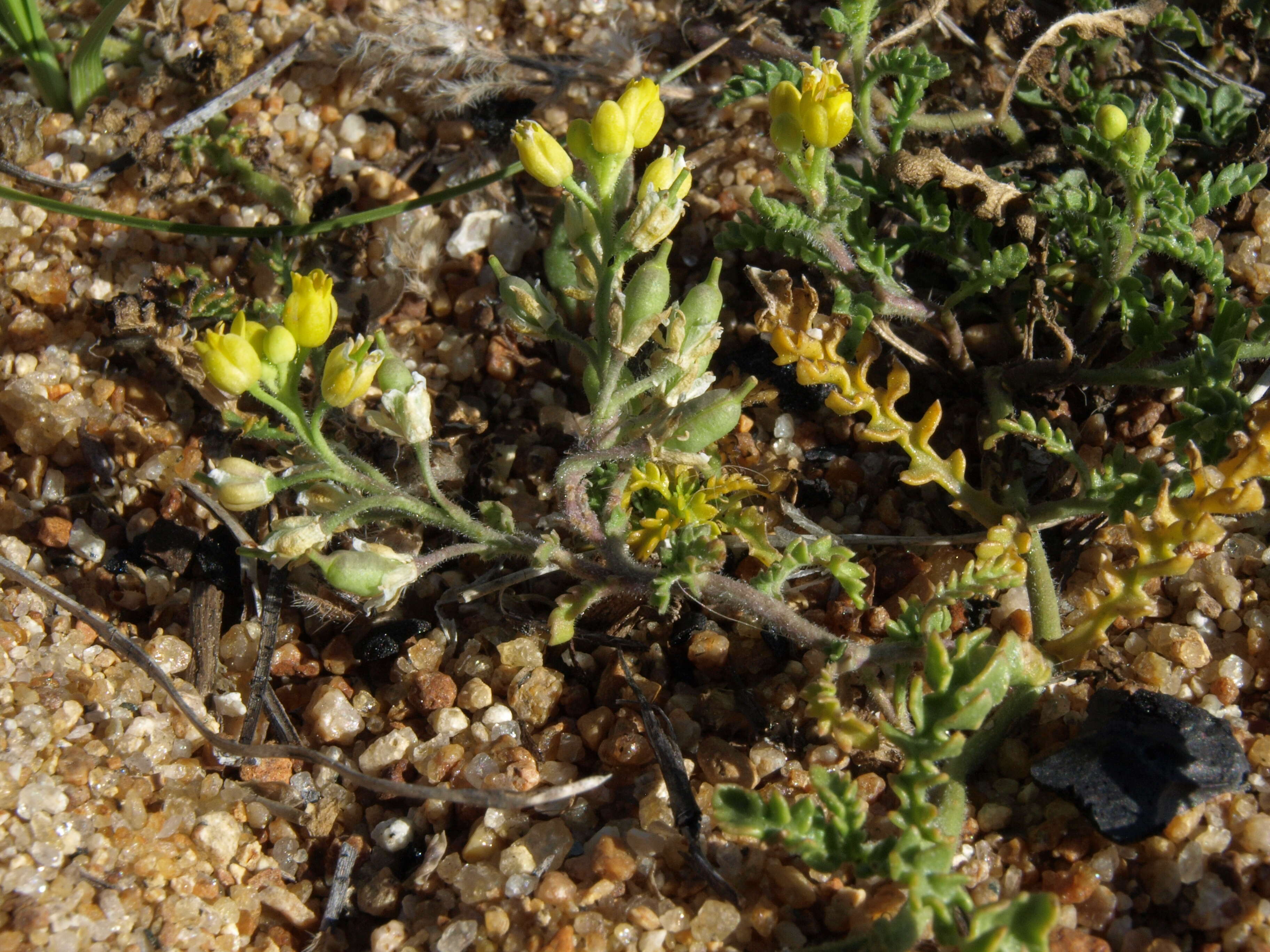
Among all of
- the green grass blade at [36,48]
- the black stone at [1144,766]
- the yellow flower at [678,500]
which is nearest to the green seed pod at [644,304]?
the yellow flower at [678,500]

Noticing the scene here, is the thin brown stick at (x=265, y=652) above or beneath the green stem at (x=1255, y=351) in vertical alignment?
beneath

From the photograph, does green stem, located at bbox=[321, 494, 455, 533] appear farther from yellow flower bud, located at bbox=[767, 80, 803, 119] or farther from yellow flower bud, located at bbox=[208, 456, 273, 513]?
yellow flower bud, located at bbox=[767, 80, 803, 119]

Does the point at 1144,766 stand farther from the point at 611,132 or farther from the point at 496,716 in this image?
the point at 611,132

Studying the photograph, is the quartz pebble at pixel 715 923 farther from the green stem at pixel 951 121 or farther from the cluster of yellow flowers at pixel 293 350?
the green stem at pixel 951 121

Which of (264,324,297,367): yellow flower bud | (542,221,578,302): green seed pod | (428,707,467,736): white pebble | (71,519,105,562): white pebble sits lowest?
(428,707,467,736): white pebble

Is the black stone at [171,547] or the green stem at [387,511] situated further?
the black stone at [171,547]

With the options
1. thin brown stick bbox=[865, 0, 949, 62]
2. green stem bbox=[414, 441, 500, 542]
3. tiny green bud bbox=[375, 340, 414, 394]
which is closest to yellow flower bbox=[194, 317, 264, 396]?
tiny green bud bbox=[375, 340, 414, 394]
